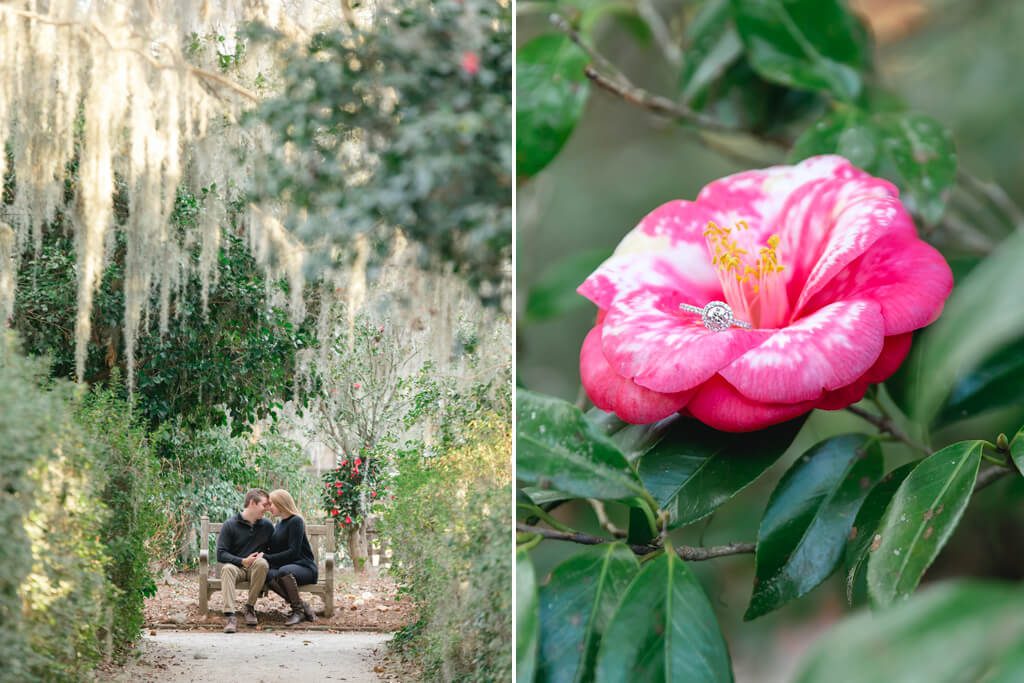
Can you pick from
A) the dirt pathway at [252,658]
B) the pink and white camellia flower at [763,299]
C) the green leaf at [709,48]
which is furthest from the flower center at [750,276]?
the dirt pathway at [252,658]

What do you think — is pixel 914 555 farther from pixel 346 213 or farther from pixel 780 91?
pixel 346 213

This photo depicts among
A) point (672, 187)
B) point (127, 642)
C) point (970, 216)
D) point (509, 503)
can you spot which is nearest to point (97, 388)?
point (127, 642)

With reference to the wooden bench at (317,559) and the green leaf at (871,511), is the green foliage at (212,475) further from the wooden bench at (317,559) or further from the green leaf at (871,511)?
the green leaf at (871,511)

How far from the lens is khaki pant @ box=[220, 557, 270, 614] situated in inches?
41.4

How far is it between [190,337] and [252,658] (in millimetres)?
400

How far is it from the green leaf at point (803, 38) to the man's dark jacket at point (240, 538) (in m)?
0.77

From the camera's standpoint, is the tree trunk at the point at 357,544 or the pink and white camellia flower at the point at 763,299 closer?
the pink and white camellia flower at the point at 763,299

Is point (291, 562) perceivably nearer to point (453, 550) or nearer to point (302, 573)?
point (302, 573)

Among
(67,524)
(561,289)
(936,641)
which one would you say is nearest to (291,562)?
(67,524)

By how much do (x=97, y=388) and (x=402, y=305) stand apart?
0.37 m

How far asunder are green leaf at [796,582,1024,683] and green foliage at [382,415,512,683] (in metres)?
0.84

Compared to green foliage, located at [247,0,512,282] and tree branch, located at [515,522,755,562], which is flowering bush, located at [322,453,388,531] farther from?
tree branch, located at [515,522,755,562]

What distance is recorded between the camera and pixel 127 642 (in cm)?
103

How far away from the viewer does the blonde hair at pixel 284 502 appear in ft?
3.48
